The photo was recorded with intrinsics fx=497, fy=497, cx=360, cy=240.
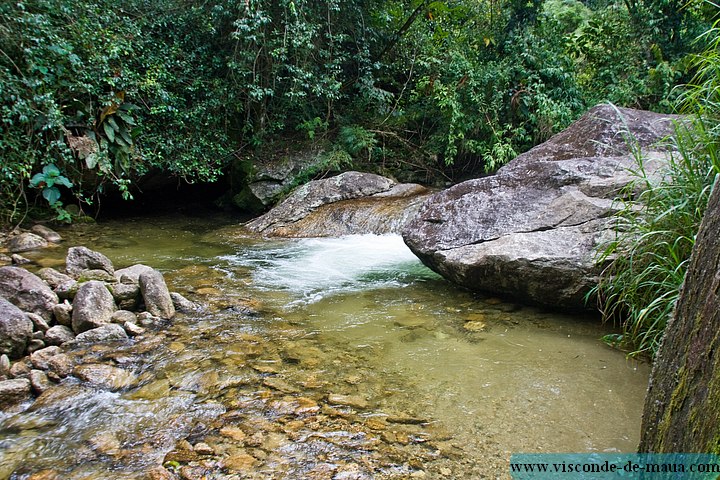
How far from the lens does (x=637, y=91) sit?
27.5ft

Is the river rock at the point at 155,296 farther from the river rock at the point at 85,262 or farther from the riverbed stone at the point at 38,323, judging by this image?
the river rock at the point at 85,262

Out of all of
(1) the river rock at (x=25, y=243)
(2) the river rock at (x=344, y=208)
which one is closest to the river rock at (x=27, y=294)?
(1) the river rock at (x=25, y=243)

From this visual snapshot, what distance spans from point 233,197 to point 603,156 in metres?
6.39

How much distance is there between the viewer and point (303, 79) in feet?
26.4

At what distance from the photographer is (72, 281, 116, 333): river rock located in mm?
3592

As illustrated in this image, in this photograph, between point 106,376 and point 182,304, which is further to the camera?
point 182,304

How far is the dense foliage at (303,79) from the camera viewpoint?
21.3 feet

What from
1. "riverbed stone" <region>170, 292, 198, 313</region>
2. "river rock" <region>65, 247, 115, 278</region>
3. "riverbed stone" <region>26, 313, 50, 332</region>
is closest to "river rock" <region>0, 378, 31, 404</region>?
"riverbed stone" <region>26, 313, 50, 332</region>

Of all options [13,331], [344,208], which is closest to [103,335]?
[13,331]

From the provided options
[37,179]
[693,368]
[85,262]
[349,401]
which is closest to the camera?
[693,368]

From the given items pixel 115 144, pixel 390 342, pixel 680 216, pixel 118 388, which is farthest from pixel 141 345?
pixel 115 144

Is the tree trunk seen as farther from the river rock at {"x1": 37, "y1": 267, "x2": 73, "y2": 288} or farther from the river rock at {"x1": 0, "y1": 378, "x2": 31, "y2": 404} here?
the river rock at {"x1": 37, "y1": 267, "x2": 73, "y2": 288}

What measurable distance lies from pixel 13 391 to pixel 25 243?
13.3ft

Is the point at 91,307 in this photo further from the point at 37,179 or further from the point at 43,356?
the point at 37,179
